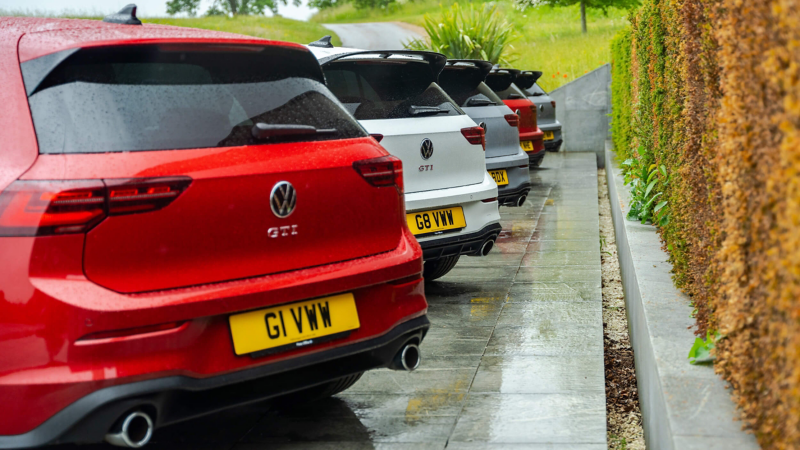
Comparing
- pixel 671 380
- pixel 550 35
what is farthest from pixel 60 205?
pixel 550 35

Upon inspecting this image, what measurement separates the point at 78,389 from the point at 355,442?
1370 millimetres

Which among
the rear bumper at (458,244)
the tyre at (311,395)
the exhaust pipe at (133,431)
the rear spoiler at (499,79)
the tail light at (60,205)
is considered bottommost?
the tyre at (311,395)

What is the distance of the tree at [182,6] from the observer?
6812 cm

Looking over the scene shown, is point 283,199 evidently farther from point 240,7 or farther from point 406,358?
point 240,7

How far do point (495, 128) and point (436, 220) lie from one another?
10.7ft

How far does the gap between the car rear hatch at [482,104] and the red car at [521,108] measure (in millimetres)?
3445

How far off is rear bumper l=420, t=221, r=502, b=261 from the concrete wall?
13.7m

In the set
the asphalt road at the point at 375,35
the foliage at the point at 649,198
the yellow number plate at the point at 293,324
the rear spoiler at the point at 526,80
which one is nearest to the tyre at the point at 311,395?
the yellow number plate at the point at 293,324

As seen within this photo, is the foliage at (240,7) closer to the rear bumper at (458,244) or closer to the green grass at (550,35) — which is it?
the green grass at (550,35)

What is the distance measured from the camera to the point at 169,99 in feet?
9.62

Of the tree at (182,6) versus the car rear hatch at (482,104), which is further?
the tree at (182,6)

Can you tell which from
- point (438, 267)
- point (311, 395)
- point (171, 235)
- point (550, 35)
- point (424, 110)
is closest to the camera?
point (171, 235)

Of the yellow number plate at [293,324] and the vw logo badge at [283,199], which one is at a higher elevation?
the vw logo badge at [283,199]

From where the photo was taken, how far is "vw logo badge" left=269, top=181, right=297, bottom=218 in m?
3.00
